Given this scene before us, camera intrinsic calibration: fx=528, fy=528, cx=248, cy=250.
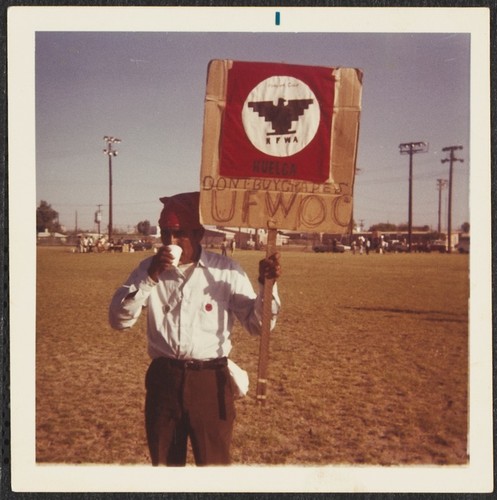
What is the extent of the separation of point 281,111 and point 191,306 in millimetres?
1134

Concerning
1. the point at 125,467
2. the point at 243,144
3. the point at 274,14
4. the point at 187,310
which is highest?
the point at 274,14

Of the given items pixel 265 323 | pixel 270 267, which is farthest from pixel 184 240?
pixel 265 323

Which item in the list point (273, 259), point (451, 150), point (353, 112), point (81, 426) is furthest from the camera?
point (81, 426)

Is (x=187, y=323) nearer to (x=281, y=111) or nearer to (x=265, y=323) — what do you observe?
(x=265, y=323)

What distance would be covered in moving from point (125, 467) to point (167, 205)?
1.69 m

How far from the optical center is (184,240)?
2.66 m

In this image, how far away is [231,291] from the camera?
2.70 m

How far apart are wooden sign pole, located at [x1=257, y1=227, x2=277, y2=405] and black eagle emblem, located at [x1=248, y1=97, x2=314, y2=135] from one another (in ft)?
1.80

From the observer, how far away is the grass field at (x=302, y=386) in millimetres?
3463

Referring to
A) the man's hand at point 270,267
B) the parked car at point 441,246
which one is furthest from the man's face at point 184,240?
the parked car at point 441,246

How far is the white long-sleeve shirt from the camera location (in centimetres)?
257

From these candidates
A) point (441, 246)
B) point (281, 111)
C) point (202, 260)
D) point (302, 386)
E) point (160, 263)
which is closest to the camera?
point (160, 263)

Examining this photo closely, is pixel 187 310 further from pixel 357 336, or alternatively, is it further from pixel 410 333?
pixel 410 333

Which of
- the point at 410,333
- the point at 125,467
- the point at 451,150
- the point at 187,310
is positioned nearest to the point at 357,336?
the point at 410,333
